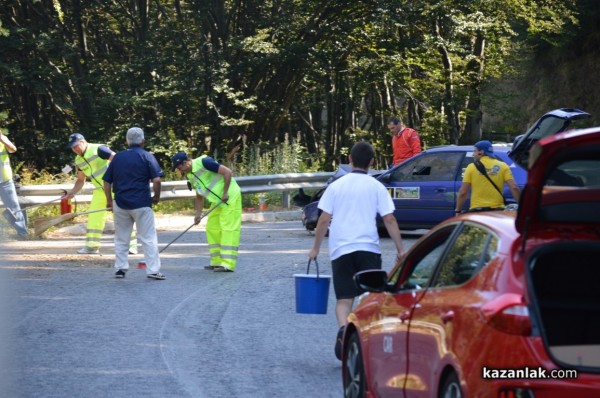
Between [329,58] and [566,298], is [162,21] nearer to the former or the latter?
[329,58]

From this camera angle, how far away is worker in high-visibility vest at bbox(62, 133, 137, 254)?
1631 cm

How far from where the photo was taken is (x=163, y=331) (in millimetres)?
10352

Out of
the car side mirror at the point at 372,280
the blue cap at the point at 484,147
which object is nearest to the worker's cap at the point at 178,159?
the blue cap at the point at 484,147

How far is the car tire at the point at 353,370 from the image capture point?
670 centimetres

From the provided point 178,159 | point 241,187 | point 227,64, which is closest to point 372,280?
point 178,159

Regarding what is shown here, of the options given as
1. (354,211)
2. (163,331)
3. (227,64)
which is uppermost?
(227,64)

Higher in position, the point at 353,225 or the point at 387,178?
the point at 353,225

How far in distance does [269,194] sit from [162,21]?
1023cm

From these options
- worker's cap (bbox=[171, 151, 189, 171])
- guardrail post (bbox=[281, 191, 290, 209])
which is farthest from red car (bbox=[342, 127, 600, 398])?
guardrail post (bbox=[281, 191, 290, 209])

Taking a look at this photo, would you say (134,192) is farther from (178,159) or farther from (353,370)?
(353,370)

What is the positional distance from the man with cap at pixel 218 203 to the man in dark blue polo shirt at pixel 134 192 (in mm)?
588

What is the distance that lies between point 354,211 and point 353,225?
11cm

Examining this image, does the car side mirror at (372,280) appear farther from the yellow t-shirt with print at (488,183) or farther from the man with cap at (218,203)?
the man with cap at (218,203)

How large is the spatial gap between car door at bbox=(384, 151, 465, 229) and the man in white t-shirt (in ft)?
30.1
